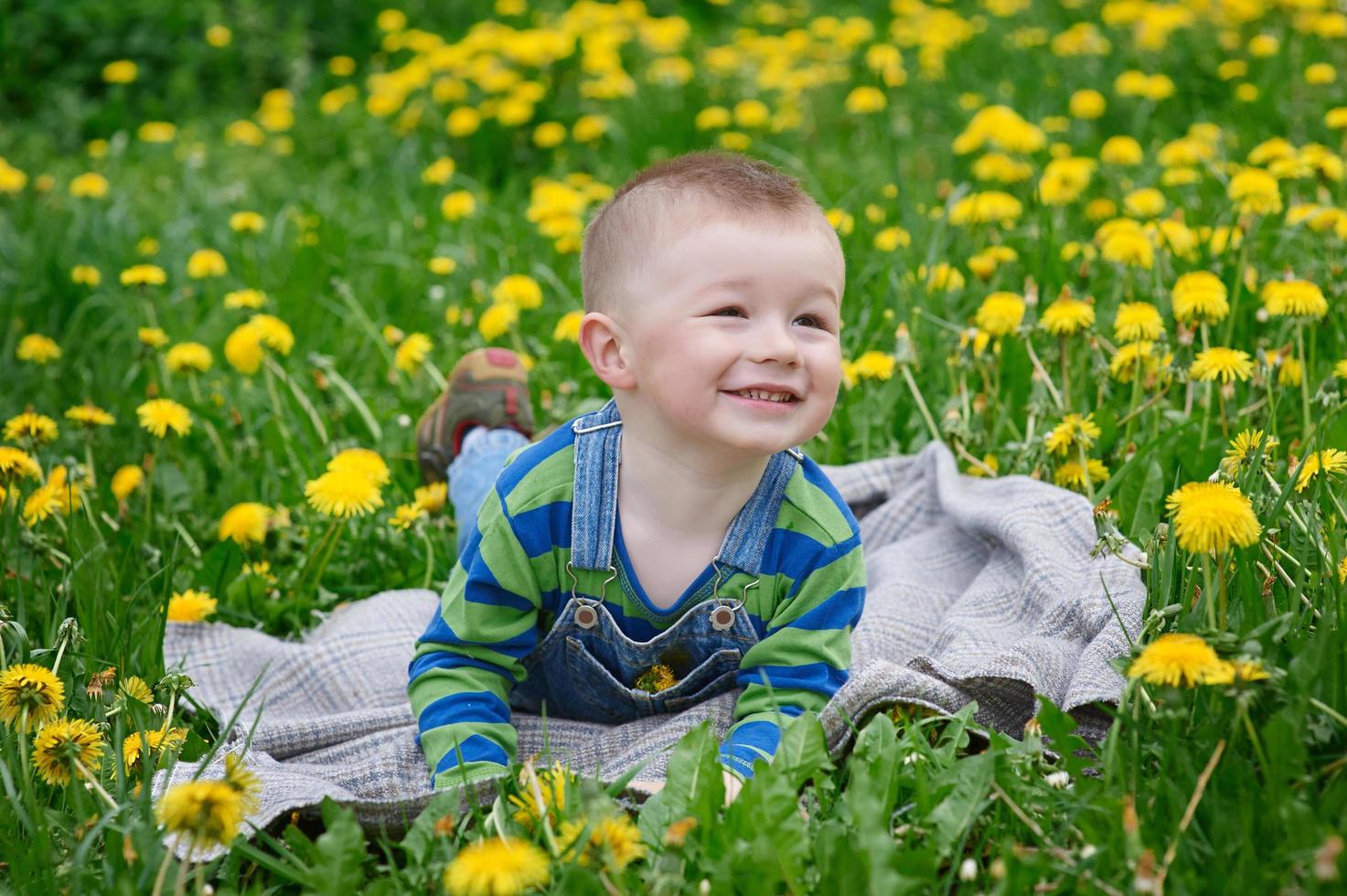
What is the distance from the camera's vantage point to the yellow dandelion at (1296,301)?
230cm

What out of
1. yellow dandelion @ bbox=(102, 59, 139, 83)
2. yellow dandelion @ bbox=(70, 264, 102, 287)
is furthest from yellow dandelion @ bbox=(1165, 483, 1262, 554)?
yellow dandelion @ bbox=(102, 59, 139, 83)

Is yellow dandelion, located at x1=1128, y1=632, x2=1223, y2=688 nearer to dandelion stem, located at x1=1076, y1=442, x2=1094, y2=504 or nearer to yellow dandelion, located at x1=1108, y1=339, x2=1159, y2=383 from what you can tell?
dandelion stem, located at x1=1076, y1=442, x2=1094, y2=504

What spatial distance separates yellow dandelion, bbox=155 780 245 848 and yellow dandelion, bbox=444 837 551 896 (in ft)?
0.71

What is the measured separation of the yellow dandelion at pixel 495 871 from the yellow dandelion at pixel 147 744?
0.54 m

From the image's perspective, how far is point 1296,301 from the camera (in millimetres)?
2295

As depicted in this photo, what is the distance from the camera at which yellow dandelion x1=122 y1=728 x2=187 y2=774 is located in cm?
166

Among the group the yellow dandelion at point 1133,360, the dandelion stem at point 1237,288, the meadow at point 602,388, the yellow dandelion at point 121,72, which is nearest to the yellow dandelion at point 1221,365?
the meadow at point 602,388

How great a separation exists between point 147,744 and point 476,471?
882mm

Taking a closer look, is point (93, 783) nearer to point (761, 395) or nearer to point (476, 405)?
point (761, 395)

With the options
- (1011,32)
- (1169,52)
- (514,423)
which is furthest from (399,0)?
(514,423)

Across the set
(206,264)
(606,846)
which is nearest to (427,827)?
(606,846)

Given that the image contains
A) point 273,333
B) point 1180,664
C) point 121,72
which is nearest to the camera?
point 1180,664

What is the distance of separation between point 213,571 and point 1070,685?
1410 mm

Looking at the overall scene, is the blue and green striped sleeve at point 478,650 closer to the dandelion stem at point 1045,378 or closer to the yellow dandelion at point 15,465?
the yellow dandelion at point 15,465
